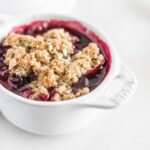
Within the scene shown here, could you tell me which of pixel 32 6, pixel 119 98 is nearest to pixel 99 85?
pixel 119 98

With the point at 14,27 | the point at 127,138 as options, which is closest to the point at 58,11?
A: the point at 14,27

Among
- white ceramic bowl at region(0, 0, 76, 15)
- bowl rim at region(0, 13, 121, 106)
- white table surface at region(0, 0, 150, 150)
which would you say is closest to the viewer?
bowl rim at region(0, 13, 121, 106)

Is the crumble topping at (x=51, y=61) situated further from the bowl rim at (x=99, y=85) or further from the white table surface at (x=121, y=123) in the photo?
the white table surface at (x=121, y=123)

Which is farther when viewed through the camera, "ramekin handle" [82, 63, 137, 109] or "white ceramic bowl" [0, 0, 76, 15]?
"white ceramic bowl" [0, 0, 76, 15]

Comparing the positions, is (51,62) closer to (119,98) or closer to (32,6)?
(119,98)

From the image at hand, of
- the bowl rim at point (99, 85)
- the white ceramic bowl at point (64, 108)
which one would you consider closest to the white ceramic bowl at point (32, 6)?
the bowl rim at point (99, 85)

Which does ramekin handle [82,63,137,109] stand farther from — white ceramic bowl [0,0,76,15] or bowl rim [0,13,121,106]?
white ceramic bowl [0,0,76,15]

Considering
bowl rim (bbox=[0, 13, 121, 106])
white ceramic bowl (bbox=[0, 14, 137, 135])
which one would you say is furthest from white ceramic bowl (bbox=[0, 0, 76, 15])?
white ceramic bowl (bbox=[0, 14, 137, 135])

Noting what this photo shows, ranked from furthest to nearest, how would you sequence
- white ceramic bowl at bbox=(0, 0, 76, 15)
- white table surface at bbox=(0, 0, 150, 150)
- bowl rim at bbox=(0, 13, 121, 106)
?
white ceramic bowl at bbox=(0, 0, 76, 15) → white table surface at bbox=(0, 0, 150, 150) → bowl rim at bbox=(0, 13, 121, 106)
